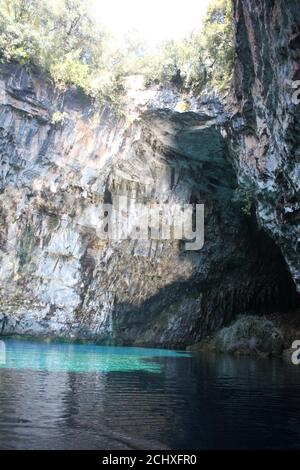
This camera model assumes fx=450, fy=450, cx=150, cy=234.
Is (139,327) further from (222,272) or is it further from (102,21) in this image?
(102,21)

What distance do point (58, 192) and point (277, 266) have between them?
49.3ft

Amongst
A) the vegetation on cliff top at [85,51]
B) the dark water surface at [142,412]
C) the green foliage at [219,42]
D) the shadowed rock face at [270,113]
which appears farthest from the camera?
the vegetation on cliff top at [85,51]

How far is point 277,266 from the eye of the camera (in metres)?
30.0

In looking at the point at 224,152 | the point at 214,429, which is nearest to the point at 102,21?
the point at 224,152

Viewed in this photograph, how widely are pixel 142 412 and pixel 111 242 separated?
21960 mm

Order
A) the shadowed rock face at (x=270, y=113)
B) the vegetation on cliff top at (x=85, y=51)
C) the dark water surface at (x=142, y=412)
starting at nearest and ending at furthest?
the dark water surface at (x=142, y=412) < the shadowed rock face at (x=270, y=113) < the vegetation on cliff top at (x=85, y=51)

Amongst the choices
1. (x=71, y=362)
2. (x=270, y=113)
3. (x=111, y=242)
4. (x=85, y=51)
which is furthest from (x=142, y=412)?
(x=85, y=51)

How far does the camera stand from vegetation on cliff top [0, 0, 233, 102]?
22.0 m

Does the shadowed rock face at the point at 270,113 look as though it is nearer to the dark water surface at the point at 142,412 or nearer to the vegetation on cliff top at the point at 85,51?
the vegetation on cliff top at the point at 85,51

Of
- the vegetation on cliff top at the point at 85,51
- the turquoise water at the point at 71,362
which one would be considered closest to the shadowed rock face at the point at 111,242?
the vegetation on cliff top at the point at 85,51

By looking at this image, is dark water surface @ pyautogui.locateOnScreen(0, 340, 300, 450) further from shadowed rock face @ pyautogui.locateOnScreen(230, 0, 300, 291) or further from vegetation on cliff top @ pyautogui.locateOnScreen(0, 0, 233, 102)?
vegetation on cliff top @ pyautogui.locateOnScreen(0, 0, 233, 102)

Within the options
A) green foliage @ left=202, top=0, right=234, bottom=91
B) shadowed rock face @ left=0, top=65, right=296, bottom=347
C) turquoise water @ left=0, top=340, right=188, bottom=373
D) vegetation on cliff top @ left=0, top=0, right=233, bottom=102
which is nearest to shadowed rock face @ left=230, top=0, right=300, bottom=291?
green foliage @ left=202, top=0, right=234, bottom=91

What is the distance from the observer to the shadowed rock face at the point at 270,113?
12.0m

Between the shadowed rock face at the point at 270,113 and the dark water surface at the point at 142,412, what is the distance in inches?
302
